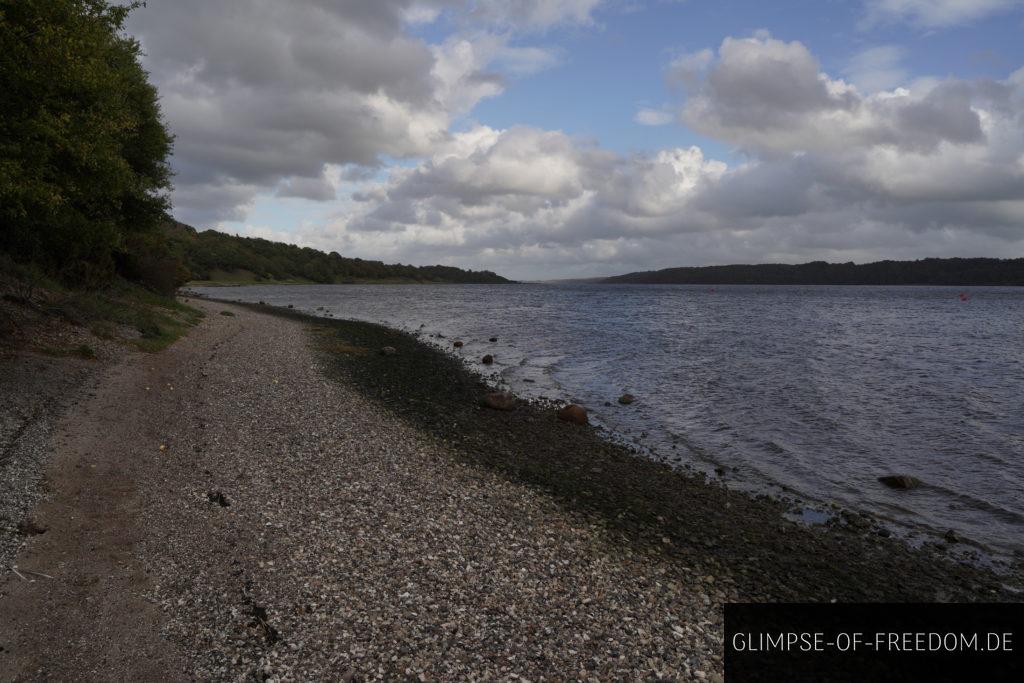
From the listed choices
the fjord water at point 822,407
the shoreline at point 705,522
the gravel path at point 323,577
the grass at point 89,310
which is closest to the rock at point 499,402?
the shoreline at point 705,522

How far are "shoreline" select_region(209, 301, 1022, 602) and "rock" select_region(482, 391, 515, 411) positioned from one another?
44 cm

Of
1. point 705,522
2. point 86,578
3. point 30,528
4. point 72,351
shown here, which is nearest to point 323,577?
point 86,578

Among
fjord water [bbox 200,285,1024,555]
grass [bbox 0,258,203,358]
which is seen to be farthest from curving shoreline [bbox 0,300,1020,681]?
grass [bbox 0,258,203,358]

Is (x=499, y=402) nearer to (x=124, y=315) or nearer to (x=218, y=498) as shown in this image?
(x=218, y=498)

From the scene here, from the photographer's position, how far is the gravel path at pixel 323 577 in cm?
815

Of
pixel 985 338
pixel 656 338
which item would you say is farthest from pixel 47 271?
pixel 985 338

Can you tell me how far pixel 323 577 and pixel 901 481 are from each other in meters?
17.8

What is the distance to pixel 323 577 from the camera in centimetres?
1002

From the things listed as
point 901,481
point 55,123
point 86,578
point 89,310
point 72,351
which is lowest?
point 901,481

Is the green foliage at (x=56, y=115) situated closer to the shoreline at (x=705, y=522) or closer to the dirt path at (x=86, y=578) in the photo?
the dirt path at (x=86, y=578)

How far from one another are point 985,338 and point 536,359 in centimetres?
5586

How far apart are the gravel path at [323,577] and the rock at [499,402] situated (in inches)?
312

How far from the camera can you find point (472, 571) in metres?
10.6

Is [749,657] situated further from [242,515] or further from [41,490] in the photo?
[41,490]
